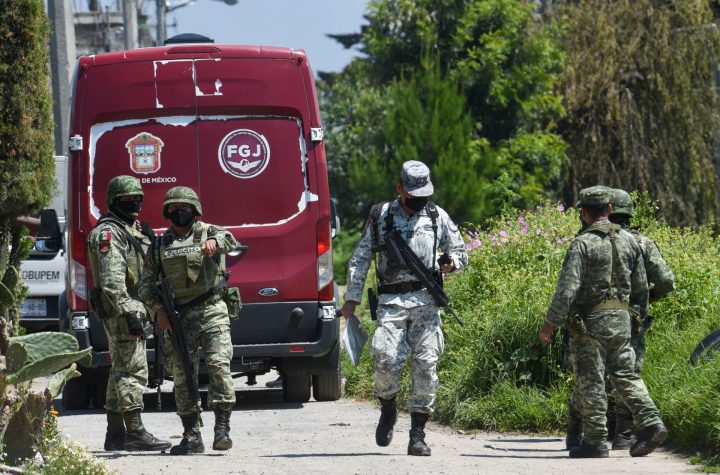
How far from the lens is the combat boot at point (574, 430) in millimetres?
8359

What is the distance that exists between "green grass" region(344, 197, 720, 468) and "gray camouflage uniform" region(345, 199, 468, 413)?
1521 millimetres

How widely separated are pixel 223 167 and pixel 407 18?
53.0 feet

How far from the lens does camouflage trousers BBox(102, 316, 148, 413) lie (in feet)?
28.0

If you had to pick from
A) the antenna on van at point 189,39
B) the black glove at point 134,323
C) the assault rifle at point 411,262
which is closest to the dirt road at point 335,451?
the black glove at point 134,323

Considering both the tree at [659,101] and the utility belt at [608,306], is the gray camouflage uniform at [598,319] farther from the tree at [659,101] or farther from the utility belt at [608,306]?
the tree at [659,101]

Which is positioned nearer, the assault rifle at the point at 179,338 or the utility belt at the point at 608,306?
the utility belt at the point at 608,306

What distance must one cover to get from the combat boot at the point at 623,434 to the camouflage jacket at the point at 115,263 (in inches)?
119

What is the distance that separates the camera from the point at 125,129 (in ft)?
35.5

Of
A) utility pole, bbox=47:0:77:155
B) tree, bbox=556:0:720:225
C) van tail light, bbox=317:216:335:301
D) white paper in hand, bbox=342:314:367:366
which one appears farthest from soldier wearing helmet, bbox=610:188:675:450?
tree, bbox=556:0:720:225

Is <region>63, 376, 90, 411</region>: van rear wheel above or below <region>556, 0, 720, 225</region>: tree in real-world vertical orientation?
below

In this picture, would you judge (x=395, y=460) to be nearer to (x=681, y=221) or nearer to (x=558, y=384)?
(x=558, y=384)

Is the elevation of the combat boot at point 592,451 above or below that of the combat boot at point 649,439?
below

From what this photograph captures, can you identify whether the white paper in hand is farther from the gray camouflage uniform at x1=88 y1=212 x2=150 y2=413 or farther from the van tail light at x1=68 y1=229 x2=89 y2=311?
the van tail light at x1=68 y1=229 x2=89 y2=311

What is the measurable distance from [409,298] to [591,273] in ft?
3.59
